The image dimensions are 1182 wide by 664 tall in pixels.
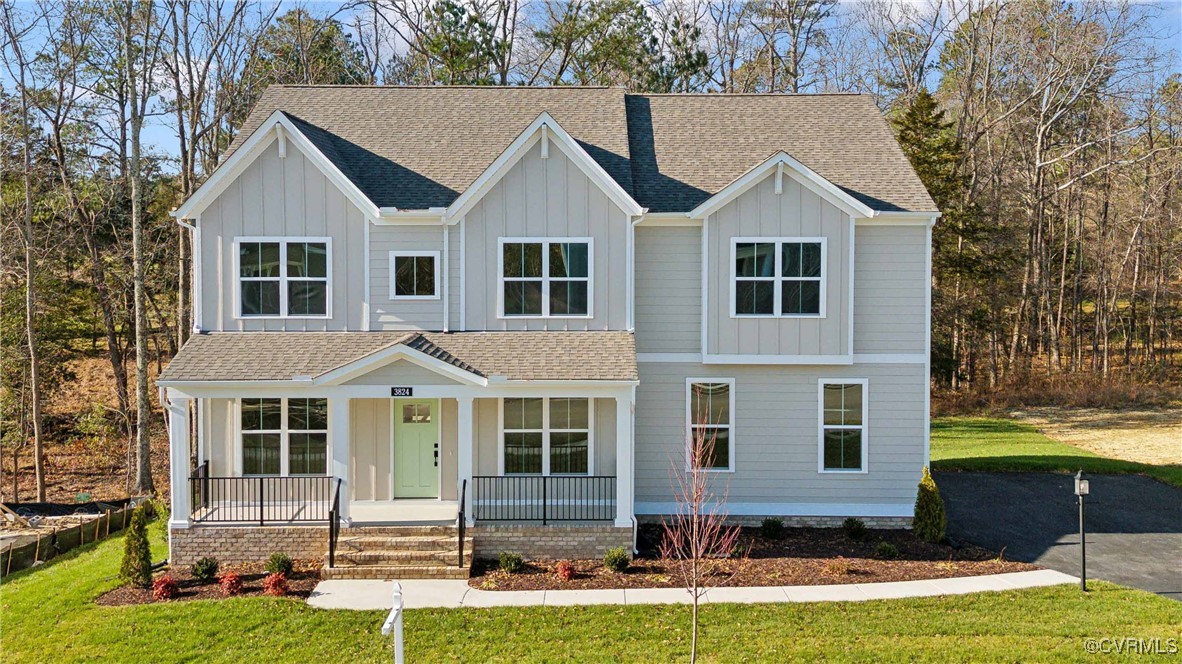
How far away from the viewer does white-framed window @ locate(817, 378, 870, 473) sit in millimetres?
16094

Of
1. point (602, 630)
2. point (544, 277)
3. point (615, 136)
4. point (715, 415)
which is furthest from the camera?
point (615, 136)

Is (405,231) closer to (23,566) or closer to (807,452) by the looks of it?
(807,452)

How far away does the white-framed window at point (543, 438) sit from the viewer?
1571 cm

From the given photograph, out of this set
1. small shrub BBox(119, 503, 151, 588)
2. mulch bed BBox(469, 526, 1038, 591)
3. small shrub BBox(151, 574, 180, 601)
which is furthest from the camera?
mulch bed BBox(469, 526, 1038, 591)

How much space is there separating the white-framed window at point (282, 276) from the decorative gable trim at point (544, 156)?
2.79 m

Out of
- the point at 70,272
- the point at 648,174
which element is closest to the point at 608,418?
the point at 648,174

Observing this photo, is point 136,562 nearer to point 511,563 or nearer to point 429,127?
point 511,563

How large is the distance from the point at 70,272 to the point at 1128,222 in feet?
147

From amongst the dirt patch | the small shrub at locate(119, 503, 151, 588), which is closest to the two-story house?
the small shrub at locate(119, 503, 151, 588)

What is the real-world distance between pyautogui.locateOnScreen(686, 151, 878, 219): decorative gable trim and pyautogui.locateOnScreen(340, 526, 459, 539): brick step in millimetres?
7463

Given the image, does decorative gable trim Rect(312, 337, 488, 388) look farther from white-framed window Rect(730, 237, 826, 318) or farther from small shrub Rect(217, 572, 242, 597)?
white-framed window Rect(730, 237, 826, 318)

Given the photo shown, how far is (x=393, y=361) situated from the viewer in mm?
14180

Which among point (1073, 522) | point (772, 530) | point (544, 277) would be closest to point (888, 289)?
point (772, 530)
